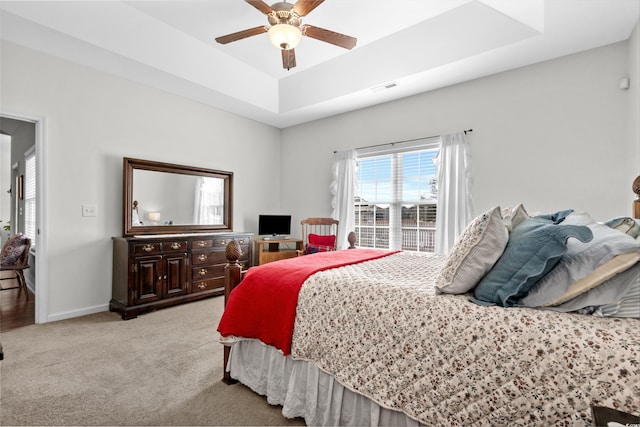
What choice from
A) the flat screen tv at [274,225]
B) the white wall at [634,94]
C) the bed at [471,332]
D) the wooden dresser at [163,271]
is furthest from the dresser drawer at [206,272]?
the white wall at [634,94]

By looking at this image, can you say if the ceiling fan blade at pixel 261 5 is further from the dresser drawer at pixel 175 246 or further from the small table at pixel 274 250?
the small table at pixel 274 250

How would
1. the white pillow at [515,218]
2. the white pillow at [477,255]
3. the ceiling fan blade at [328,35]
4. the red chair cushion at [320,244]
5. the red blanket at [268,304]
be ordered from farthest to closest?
the red chair cushion at [320,244] < the ceiling fan blade at [328,35] < the red blanket at [268,304] < the white pillow at [515,218] < the white pillow at [477,255]

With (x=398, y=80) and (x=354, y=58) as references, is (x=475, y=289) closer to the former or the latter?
(x=398, y=80)

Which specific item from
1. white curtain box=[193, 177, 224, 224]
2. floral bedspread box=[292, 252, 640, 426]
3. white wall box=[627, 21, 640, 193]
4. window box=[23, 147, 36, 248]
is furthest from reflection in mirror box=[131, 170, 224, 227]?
white wall box=[627, 21, 640, 193]

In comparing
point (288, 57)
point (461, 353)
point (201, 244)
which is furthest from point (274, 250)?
point (461, 353)

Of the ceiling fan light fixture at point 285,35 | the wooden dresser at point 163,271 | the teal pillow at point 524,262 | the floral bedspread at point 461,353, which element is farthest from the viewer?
the wooden dresser at point 163,271

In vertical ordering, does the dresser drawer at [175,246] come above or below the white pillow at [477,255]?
below

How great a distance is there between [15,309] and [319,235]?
3.68m

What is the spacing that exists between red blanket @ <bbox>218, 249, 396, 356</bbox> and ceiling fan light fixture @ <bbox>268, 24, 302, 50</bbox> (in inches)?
69.6

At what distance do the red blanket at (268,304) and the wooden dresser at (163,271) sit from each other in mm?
1943

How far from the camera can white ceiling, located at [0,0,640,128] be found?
8.63ft

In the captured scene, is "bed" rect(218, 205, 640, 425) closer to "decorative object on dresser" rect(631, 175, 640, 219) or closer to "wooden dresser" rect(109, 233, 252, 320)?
"decorative object on dresser" rect(631, 175, 640, 219)

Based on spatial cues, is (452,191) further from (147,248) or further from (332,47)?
(147,248)

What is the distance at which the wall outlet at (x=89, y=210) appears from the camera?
3326 mm
